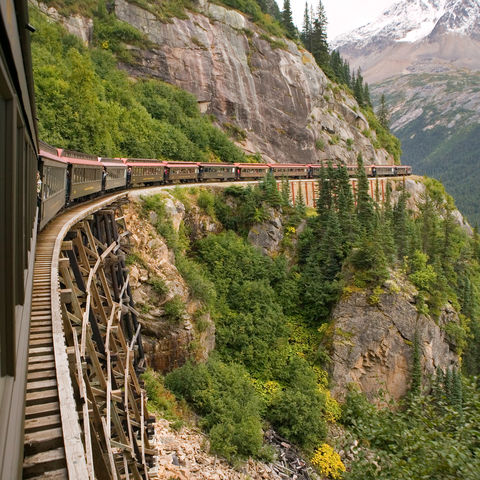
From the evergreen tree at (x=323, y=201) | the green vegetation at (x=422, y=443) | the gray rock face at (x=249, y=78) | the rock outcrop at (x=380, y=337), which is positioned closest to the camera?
the green vegetation at (x=422, y=443)

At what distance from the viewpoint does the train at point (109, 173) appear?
895cm

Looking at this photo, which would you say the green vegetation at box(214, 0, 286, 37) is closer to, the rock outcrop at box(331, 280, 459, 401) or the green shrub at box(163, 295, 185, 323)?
the rock outcrop at box(331, 280, 459, 401)

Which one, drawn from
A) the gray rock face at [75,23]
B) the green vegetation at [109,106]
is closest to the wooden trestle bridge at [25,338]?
the green vegetation at [109,106]

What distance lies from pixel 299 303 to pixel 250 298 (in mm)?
4579

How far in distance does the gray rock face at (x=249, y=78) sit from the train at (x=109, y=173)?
9089mm

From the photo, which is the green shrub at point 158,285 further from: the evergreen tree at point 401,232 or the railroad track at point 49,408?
the evergreen tree at point 401,232

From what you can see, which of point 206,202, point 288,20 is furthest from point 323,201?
point 288,20

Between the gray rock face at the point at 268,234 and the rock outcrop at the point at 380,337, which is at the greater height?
the gray rock face at the point at 268,234

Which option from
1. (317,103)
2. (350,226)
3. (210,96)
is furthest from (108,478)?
(317,103)

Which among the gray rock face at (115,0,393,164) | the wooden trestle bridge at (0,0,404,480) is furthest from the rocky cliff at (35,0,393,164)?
the wooden trestle bridge at (0,0,404,480)

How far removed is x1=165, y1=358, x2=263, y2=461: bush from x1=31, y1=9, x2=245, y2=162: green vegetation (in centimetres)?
1637

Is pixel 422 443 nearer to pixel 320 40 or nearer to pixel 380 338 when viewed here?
pixel 380 338

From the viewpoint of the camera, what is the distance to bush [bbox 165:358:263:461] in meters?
13.1

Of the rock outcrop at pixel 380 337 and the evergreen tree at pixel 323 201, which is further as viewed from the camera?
the evergreen tree at pixel 323 201
